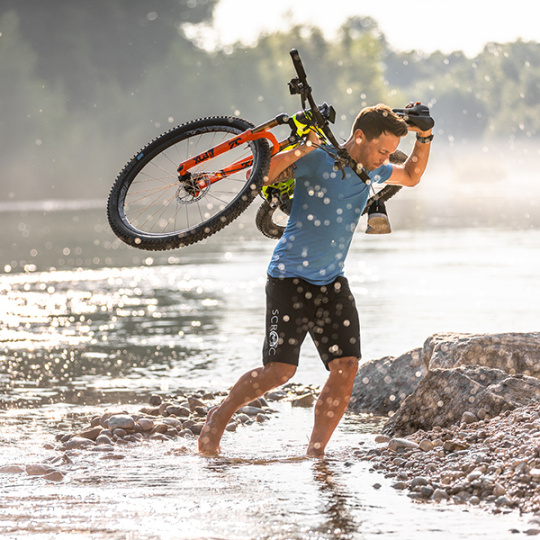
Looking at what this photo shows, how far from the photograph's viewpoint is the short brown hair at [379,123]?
6.29 m

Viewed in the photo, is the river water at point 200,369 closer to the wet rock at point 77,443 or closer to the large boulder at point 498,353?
the wet rock at point 77,443

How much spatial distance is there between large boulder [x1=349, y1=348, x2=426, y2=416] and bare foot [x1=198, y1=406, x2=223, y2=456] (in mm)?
1981

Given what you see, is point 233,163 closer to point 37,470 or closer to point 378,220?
point 378,220

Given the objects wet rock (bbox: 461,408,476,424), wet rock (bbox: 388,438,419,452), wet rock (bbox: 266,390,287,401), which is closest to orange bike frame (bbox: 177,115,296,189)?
wet rock (bbox: 388,438,419,452)

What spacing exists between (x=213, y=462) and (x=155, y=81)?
247 ft

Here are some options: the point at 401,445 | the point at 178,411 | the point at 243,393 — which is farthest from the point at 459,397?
the point at 178,411

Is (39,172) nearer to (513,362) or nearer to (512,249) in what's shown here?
(512,249)

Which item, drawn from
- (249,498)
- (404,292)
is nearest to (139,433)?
(249,498)

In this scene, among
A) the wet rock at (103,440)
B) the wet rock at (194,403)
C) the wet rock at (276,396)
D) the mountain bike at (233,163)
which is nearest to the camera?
the mountain bike at (233,163)

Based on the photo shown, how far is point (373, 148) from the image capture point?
6383mm

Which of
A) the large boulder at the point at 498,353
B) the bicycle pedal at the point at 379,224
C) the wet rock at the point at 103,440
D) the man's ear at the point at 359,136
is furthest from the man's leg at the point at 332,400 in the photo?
the large boulder at the point at 498,353

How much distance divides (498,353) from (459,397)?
939 mm

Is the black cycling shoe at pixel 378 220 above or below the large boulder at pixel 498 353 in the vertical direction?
above

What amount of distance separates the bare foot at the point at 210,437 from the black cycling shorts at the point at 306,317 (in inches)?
25.2
